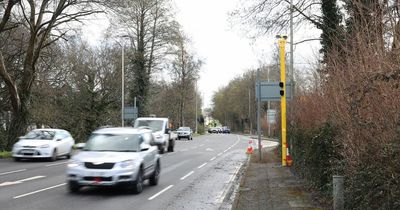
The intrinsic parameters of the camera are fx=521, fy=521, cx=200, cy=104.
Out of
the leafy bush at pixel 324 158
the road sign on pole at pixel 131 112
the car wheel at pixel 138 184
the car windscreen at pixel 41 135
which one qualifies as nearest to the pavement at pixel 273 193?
the leafy bush at pixel 324 158

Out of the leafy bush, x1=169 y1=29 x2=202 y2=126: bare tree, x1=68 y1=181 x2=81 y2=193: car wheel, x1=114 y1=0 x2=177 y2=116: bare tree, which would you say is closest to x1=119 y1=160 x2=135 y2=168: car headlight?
x1=68 y1=181 x2=81 y2=193: car wheel

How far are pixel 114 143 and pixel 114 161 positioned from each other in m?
1.33

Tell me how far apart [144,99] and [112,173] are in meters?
46.1

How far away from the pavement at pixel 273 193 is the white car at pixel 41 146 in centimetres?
992

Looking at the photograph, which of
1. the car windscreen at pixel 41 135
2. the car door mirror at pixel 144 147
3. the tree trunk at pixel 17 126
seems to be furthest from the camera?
the tree trunk at pixel 17 126

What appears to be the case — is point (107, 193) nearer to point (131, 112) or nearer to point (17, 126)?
point (17, 126)

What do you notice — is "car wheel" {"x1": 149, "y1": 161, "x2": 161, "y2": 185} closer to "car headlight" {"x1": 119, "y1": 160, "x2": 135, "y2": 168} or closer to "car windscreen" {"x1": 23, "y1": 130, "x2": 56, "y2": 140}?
"car headlight" {"x1": 119, "y1": 160, "x2": 135, "y2": 168}

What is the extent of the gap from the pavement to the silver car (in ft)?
8.34

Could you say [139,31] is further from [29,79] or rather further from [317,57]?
[317,57]

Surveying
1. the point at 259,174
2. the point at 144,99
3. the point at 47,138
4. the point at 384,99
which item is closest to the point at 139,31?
the point at 144,99

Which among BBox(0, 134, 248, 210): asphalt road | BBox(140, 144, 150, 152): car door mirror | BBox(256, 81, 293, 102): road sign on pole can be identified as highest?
BBox(256, 81, 293, 102): road sign on pole

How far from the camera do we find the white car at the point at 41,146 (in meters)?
23.1

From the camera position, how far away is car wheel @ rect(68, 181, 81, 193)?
12639 mm

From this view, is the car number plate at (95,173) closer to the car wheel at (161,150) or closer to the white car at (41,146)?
the white car at (41,146)
